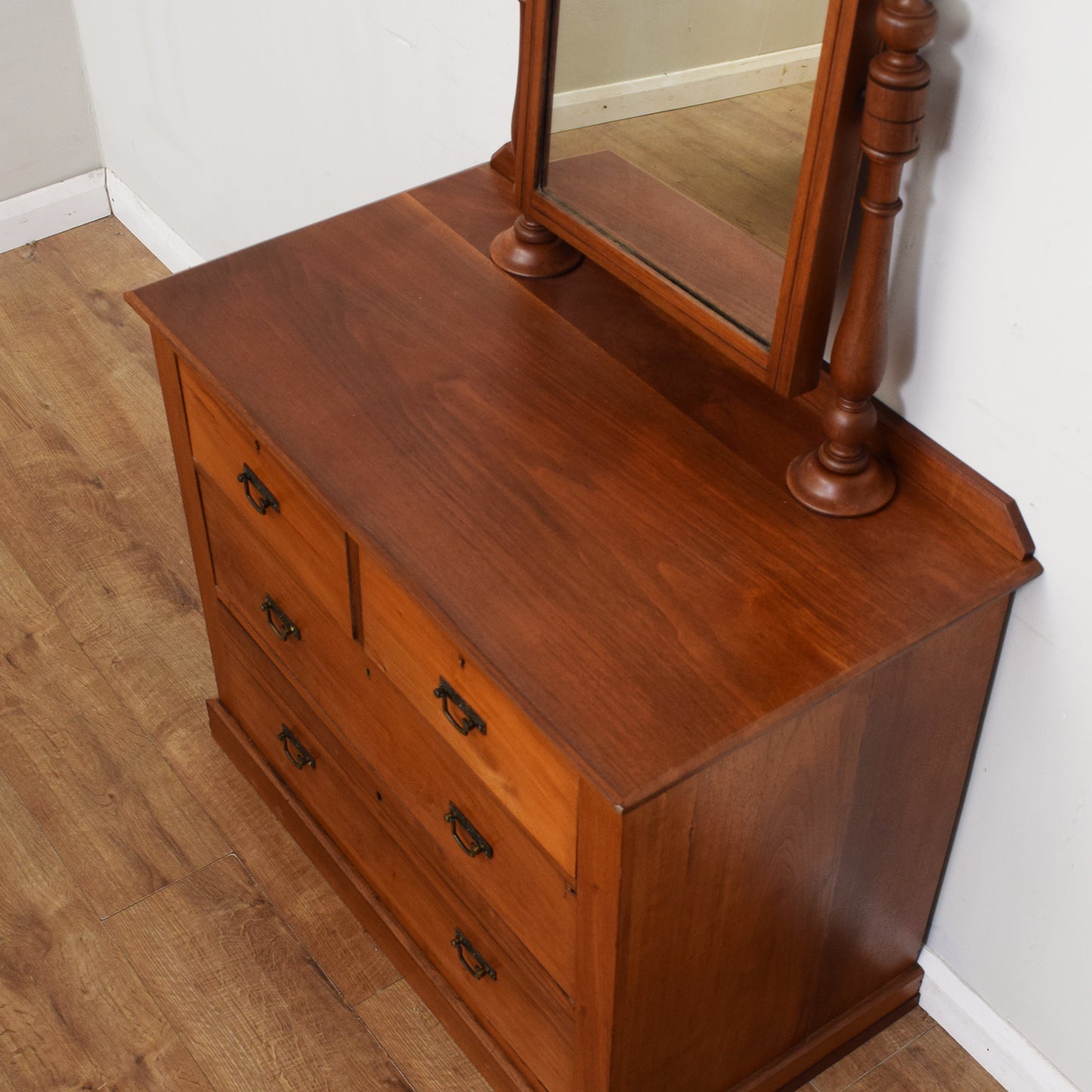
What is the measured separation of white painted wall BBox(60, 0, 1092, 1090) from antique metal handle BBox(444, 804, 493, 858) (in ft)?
1.61

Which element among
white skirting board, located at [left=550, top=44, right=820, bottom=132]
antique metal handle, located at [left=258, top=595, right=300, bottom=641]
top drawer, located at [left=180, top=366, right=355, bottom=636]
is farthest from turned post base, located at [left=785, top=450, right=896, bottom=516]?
antique metal handle, located at [left=258, top=595, right=300, bottom=641]

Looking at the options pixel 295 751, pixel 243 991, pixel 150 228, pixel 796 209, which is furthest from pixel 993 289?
pixel 150 228

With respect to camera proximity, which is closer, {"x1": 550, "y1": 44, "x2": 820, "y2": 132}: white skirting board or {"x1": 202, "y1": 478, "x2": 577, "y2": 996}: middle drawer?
{"x1": 550, "y1": 44, "x2": 820, "y2": 132}: white skirting board

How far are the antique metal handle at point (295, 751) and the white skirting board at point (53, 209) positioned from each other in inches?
73.0

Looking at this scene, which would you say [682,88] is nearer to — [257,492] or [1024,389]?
[1024,389]

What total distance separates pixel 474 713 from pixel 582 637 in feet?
0.58

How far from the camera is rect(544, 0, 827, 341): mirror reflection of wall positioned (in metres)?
1.29

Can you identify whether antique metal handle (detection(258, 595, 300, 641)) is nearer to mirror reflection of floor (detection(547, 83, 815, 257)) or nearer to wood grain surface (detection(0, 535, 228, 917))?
wood grain surface (detection(0, 535, 228, 917))

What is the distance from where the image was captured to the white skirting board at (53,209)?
3230 mm

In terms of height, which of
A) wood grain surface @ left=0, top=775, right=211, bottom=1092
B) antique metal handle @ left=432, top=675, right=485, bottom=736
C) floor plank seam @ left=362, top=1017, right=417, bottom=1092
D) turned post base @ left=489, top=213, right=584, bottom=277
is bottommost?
wood grain surface @ left=0, top=775, right=211, bottom=1092

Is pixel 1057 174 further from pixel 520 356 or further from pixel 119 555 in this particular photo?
pixel 119 555

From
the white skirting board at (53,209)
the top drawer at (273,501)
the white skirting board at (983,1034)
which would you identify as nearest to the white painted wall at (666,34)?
the top drawer at (273,501)

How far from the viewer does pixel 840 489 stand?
136 centimetres

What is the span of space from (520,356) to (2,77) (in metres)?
2.09
